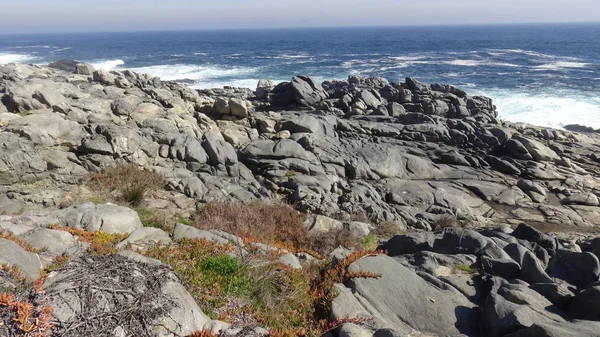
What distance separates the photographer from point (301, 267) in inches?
432

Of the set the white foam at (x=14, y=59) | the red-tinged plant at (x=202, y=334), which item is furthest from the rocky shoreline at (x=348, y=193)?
the white foam at (x=14, y=59)

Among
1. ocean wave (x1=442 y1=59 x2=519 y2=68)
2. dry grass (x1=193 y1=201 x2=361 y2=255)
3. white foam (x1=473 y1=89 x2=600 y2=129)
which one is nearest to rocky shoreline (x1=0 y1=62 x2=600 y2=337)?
dry grass (x1=193 y1=201 x2=361 y2=255)

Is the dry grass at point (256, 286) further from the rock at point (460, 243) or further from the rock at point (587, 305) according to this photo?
the rock at point (460, 243)

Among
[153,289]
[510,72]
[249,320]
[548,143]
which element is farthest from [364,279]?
[510,72]

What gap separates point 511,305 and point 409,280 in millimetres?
2298

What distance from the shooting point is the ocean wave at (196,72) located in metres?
68.1

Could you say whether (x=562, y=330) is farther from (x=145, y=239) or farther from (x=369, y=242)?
(x=369, y=242)

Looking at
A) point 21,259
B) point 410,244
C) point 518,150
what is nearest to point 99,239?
point 21,259

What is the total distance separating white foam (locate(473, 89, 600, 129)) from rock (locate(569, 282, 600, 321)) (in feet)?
120

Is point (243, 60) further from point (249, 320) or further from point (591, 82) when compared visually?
point (249, 320)

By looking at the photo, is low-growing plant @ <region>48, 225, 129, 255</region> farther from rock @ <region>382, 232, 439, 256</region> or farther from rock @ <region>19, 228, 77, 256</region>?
rock @ <region>382, 232, 439, 256</region>

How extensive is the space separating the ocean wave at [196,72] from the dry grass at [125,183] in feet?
160

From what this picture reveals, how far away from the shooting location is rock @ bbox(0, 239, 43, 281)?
7699 mm

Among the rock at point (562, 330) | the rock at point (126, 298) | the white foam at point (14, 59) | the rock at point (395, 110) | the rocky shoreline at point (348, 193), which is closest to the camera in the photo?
the rock at point (126, 298)
